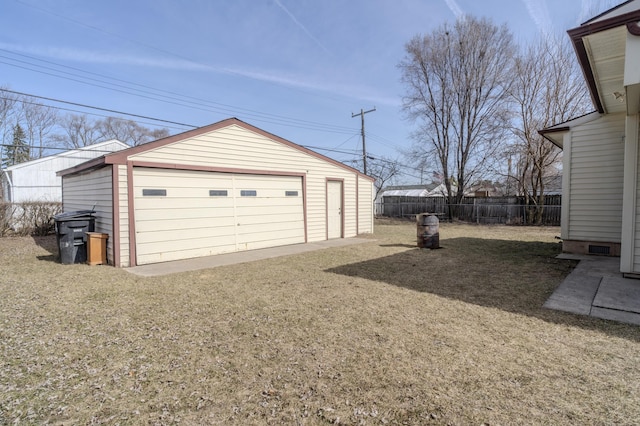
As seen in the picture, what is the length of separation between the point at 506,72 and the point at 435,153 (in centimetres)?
637

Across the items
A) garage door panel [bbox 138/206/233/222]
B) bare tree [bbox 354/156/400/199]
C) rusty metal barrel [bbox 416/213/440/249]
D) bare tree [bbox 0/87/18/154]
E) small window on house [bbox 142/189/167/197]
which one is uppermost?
bare tree [bbox 0/87/18/154]

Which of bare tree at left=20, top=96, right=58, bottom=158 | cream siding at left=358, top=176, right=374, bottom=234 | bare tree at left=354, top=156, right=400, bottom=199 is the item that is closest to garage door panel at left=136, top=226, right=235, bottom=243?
cream siding at left=358, top=176, right=374, bottom=234

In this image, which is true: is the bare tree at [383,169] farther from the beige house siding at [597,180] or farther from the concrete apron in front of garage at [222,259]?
the beige house siding at [597,180]

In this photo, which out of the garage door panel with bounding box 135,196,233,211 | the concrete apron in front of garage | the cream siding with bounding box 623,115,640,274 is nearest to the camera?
the cream siding with bounding box 623,115,640,274

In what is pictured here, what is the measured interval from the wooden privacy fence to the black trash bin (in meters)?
19.2

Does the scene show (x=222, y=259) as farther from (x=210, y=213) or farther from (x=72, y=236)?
(x=72, y=236)

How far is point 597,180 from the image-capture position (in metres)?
7.62

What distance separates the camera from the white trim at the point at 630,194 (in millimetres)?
5125

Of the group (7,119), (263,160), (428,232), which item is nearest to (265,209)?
(263,160)

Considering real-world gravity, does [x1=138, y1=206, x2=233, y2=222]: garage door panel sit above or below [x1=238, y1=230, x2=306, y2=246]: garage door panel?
above

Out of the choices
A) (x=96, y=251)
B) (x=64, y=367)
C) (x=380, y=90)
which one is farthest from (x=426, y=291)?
(x=380, y=90)

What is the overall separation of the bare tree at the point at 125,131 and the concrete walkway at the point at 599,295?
32114 millimetres

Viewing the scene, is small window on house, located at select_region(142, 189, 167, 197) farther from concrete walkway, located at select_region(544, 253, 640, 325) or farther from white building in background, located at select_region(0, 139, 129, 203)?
white building in background, located at select_region(0, 139, 129, 203)

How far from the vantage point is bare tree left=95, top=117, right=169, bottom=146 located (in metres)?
29.4
